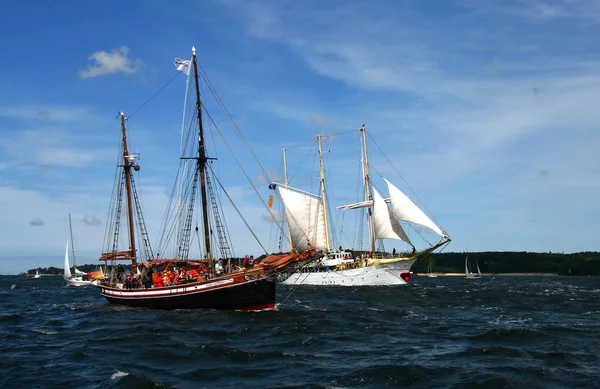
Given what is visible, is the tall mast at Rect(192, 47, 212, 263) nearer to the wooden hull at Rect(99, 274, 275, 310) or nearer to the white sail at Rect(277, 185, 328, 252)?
the wooden hull at Rect(99, 274, 275, 310)

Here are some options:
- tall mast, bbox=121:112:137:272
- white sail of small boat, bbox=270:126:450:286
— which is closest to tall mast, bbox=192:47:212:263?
tall mast, bbox=121:112:137:272

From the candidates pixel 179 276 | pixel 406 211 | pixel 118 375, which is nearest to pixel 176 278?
pixel 179 276

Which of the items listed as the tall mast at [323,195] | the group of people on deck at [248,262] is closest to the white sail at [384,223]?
the tall mast at [323,195]

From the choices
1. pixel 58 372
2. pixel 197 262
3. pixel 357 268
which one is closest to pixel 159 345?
pixel 58 372

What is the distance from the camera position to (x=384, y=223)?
266ft

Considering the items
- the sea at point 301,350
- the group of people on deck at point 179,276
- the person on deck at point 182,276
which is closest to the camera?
the sea at point 301,350

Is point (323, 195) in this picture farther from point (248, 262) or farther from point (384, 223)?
point (248, 262)

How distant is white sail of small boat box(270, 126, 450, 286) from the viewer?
2995 inches

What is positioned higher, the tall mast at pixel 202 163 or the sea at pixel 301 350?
the tall mast at pixel 202 163

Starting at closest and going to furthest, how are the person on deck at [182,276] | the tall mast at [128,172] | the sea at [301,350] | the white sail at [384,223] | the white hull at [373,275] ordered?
the sea at [301,350] < the person on deck at [182,276] < the tall mast at [128,172] < the white hull at [373,275] < the white sail at [384,223]

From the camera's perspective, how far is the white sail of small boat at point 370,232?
76.1m

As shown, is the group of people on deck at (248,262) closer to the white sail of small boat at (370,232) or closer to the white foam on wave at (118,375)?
the white foam on wave at (118,375)

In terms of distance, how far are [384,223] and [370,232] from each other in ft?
15.4

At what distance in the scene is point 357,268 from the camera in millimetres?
76250
